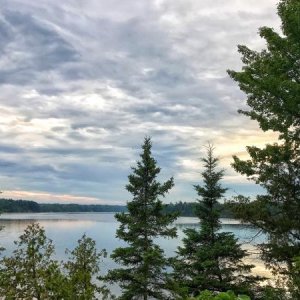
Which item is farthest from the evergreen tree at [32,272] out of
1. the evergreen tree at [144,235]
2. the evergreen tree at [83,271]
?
the evergreen tree at [144,235]

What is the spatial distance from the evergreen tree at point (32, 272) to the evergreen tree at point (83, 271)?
0.57m

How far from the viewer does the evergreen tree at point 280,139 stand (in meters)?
13.7

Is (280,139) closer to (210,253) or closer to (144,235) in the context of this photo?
(210,253)

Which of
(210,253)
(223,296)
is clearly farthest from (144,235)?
(223,296)

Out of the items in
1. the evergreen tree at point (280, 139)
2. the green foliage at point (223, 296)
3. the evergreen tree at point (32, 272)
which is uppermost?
the evergreen tree at point (280, 139)

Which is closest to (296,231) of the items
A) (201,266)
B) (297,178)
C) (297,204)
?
(297,204)

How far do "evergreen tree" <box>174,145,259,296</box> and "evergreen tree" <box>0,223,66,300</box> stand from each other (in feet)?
31.6

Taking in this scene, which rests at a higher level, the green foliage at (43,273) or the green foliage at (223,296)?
the green foliage at (223,296)

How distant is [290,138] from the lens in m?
16.3

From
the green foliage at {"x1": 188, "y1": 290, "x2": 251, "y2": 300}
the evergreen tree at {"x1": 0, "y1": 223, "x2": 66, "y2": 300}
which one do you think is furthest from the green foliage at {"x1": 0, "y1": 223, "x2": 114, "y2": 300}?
the green foliage at {"x1": 188, "y1": 290, "x2": 251, "y2": 300}

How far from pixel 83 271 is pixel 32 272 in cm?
233

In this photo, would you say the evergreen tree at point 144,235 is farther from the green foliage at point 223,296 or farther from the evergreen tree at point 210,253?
the green foliage at point 223,296

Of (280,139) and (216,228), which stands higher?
(280,139)

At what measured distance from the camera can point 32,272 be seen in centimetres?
1770
